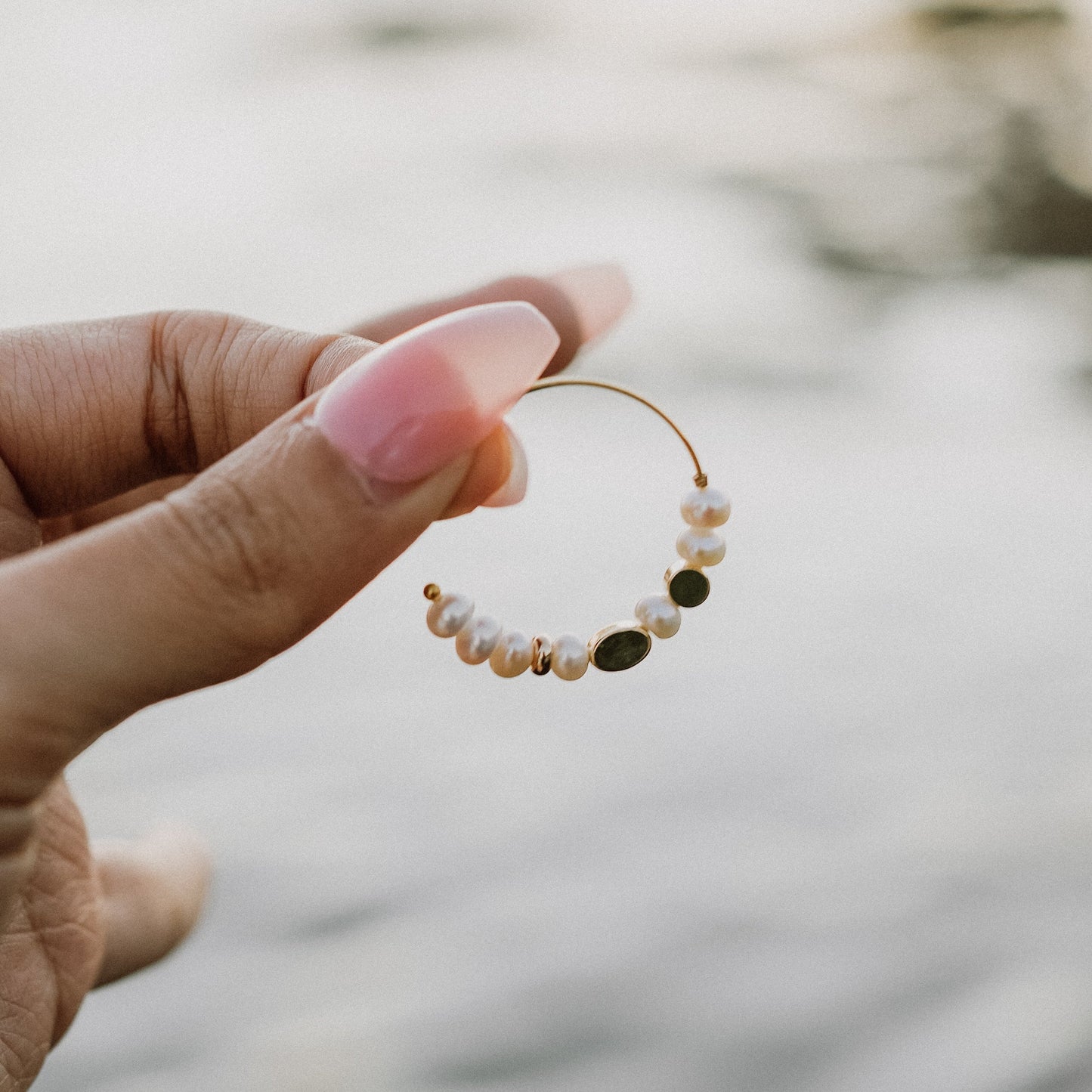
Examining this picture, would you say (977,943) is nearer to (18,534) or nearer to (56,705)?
(56,705)

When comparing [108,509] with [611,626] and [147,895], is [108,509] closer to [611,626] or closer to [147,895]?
[147,895]

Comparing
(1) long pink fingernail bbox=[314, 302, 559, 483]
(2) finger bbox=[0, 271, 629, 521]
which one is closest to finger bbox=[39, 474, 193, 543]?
(2) finger bbox=[0, 271, 629, 521]

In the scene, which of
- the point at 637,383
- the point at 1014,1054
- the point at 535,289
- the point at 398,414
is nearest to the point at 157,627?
the point at 398,414

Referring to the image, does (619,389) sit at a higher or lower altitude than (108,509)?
higher

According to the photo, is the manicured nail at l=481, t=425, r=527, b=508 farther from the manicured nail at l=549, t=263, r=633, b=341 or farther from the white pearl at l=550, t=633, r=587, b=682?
the manicured nail at l=549, t=263, r=633, b=341

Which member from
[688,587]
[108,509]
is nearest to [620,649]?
[688,587]
